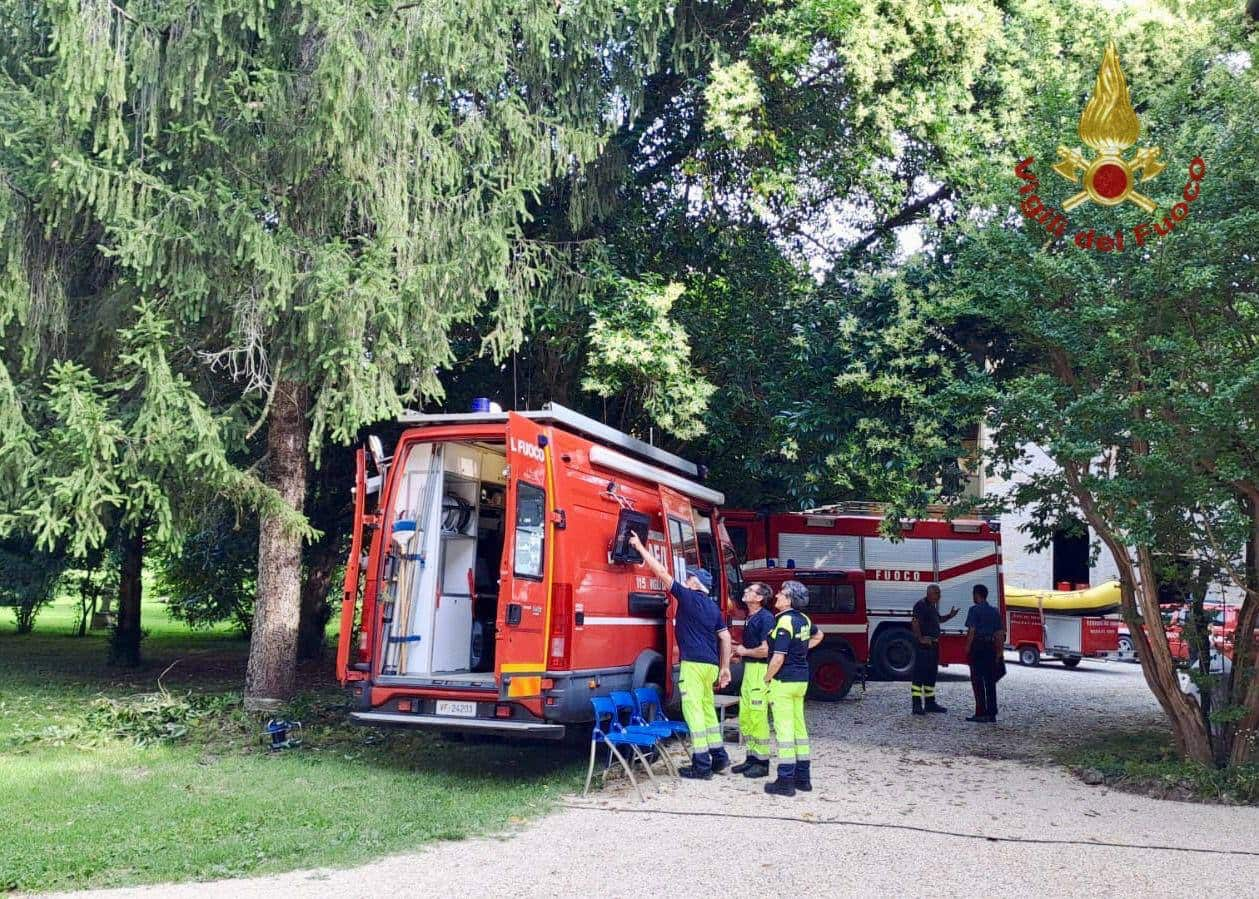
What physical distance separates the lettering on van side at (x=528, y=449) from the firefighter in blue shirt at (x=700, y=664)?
3.97 ft

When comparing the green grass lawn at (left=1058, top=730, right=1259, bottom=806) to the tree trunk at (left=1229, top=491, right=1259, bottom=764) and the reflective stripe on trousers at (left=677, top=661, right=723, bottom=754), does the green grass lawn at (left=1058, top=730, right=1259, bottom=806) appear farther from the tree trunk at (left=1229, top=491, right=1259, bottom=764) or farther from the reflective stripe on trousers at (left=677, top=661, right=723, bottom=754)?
the reflective stripe on trousers at (left=677, top=661, right=723, bottom=754)

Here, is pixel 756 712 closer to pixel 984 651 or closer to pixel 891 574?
pixel 984 651

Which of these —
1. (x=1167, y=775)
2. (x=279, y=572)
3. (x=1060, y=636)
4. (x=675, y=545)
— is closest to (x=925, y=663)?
(x=1167, y=775)

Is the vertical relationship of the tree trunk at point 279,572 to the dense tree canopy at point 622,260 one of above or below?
below

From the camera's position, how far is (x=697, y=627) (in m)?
9.19

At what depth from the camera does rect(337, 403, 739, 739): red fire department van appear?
8227mm

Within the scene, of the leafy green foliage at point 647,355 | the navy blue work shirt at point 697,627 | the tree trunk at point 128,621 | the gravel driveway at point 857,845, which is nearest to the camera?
the gravel driveway at point 857,845

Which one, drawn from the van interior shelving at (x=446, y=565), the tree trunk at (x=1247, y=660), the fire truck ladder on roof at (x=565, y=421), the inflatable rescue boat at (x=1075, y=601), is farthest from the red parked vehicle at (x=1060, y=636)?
the van interior shelving at (x=446, y=565)

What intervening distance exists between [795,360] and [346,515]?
7317 millimetres

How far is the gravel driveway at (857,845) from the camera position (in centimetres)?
589

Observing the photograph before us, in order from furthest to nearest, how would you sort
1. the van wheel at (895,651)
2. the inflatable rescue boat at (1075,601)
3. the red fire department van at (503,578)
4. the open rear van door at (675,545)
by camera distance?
the inflatable rescue boat at (1075,601), the van wheel at (895,651), the open rear van door at (675,545), the red fire department van at (503,578)

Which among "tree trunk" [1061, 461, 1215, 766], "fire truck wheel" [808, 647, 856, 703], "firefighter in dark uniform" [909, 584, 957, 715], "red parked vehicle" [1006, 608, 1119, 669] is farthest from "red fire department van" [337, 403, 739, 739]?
"red parked vehicle" [1006, 608, 1119, 669]

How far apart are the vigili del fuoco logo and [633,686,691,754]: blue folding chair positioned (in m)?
5.65

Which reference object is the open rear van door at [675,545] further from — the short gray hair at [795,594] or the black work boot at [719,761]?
the short gray hair at [795,594]
